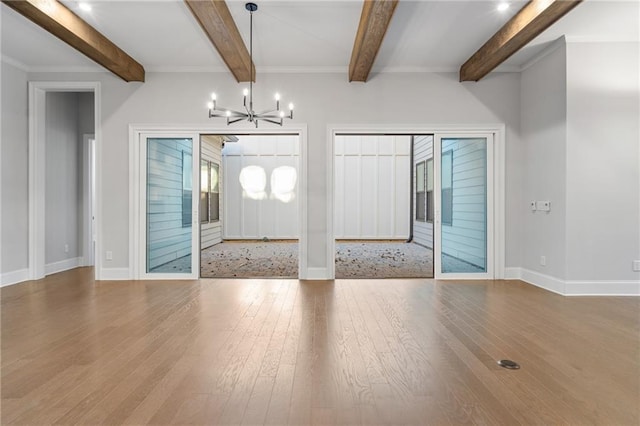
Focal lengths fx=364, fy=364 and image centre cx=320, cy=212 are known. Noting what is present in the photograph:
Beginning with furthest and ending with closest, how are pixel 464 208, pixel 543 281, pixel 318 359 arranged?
pixel 464 208
pixel 543 281
pixel 318 359

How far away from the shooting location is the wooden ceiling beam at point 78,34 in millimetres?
3555

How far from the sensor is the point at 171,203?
557 centimetres

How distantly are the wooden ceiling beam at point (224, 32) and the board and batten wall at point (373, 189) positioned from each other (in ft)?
20.1

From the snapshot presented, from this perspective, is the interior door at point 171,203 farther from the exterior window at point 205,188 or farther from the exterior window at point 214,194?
the exterior window at point 214,194

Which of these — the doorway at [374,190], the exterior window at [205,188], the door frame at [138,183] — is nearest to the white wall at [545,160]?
the door frame at [138,183]

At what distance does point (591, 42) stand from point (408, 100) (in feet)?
7.39

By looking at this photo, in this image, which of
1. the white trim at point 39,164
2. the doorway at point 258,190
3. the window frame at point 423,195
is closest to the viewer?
the white trim at point 39,164

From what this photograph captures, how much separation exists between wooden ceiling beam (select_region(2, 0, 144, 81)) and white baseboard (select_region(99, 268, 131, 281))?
9.24 feet

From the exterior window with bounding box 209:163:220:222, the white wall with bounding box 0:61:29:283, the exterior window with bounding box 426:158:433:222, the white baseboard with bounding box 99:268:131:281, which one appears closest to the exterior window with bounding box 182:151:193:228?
the white baseboard with bounding box 99:268:131:281

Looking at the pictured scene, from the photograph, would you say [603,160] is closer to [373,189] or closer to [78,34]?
[78,34]

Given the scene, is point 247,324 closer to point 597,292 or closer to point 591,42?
point 597,292

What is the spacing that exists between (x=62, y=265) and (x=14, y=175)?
173 cm

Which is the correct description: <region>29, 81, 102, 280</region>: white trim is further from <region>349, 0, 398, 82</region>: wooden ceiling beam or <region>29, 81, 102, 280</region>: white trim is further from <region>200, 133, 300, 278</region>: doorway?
<region>200, 133, 300, 278</region>: doorway

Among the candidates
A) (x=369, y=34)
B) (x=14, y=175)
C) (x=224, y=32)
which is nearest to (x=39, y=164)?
(x=14, y=175)
